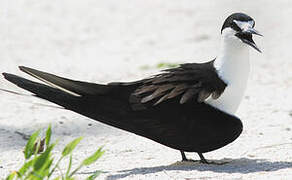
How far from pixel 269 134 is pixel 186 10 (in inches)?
216

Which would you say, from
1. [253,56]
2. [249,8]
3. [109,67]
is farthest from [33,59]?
[249,8]

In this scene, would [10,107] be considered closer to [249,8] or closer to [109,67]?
[109,67]

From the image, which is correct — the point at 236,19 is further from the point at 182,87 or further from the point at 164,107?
the point at 164,107

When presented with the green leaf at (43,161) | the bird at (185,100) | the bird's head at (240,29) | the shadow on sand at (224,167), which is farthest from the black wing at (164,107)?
the green leaf at (43,161)

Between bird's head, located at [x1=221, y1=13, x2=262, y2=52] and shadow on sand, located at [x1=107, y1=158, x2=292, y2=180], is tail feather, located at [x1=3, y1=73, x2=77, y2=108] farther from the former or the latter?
bird's head, located at [x1=221, y1=13, x2=262, y2=52]

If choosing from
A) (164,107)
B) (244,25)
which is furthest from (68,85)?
(244,25)

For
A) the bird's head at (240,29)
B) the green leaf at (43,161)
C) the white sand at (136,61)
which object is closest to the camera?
the green leaf at (43,161)

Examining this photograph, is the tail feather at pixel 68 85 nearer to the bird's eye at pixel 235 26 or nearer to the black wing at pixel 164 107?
the black wing at pixel 164 107

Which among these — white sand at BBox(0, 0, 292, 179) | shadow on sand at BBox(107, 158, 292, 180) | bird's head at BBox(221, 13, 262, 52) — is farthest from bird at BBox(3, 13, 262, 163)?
white sand at BBox(0, 0, 292, 179)

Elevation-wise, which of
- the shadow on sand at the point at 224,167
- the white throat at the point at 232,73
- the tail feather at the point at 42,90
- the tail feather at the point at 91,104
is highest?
the tail feather at the point at 42,90

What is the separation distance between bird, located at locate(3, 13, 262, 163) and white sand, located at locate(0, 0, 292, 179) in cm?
22

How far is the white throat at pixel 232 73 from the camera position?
13.8 feet

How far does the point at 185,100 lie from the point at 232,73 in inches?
12.9

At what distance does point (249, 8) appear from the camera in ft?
33.8
